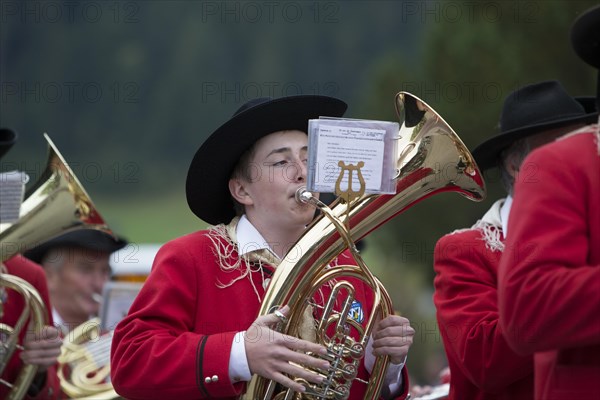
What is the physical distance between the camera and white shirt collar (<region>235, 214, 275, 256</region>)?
3.94m

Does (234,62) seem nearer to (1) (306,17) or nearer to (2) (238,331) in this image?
Result: (1) (306,17)

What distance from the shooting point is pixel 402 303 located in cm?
1650

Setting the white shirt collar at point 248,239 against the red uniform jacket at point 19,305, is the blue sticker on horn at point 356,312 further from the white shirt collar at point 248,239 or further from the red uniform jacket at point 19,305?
the red uniform jacket at point 19,305

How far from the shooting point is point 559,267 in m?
2.68

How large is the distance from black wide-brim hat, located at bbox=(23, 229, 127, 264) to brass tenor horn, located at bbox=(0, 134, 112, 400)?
229 centimetres

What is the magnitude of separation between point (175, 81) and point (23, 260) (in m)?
31.0

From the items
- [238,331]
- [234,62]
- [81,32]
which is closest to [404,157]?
[238,331]

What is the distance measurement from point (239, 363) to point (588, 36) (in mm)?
1531

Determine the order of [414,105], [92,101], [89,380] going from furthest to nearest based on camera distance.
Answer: [92,101] < [89,380] < [414,105]

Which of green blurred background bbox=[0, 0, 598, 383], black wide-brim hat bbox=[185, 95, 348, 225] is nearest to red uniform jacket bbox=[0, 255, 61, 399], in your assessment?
black wide-brim hat bbox=[185, 95, 348, 225]

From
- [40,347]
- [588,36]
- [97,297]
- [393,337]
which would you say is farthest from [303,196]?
[97,297]

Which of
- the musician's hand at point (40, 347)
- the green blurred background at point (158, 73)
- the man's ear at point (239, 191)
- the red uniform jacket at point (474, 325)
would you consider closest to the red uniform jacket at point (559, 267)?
the red uniform jacket at point (474, 325)

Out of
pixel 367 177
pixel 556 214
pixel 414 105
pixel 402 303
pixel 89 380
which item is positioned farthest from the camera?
pixel 402 303

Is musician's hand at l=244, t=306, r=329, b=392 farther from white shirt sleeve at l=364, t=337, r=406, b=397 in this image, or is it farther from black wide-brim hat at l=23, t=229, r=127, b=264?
black wide-brim hat at l=23, t=229, r=127, b=264
